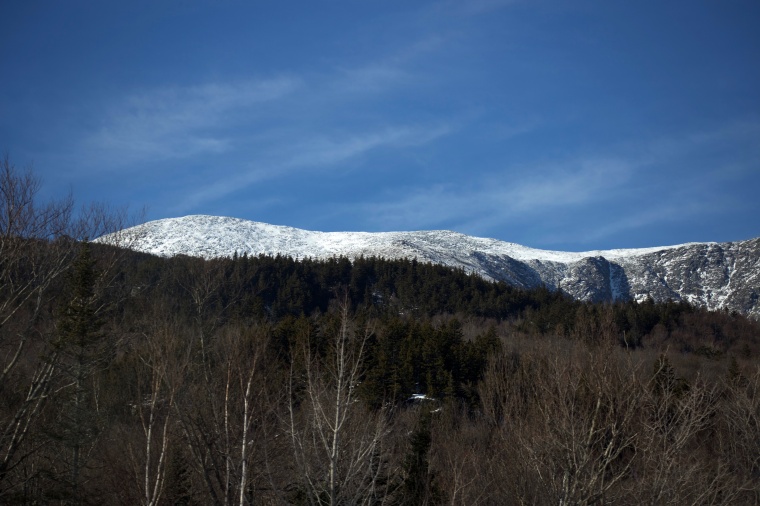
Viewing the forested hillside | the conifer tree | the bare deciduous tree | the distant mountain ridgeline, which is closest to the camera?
the bare deciduous tree

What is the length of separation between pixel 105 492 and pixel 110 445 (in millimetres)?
8960

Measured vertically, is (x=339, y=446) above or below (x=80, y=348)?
below

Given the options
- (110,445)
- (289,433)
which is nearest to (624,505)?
(289,433)

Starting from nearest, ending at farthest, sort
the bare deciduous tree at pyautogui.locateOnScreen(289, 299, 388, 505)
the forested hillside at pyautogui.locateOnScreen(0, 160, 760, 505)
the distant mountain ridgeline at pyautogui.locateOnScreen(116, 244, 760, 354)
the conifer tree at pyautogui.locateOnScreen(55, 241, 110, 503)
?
the bare deciduous tree at pyautogui.locateOnScreen(289, 299, 388, 505) → the forested hillside at pyautogui.locateOnScreen(0, 160, 760, 505) → the conifer tree at pyautogui.locateOnScreen(55, 241, 110, 503) → the distant mountain ridgeline at pyautogui.locateOnScreen(116, 244, 760, 354)

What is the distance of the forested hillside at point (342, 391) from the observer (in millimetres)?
17625

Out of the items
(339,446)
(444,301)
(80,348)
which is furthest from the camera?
(444,301)

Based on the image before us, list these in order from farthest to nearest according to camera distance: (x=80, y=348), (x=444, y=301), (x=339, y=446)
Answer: (x=444, y=301) → (x=80, y=348) → (x=339, y=446)

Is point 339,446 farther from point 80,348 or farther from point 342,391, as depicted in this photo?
point 80,348

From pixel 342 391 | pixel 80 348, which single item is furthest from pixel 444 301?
pixel 342 391

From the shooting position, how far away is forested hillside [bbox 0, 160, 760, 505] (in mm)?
17625

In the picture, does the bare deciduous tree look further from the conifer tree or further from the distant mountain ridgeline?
the distant mountain ridgeline

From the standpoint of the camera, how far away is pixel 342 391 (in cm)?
1512

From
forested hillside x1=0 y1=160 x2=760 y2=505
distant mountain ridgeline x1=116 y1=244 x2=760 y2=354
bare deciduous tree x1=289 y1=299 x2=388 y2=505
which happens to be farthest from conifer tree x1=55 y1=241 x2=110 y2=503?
distant mountain ridgeline x1=116 y1=244 x2=760 y2=354

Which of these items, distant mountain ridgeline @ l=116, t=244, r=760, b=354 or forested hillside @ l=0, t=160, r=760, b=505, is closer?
forested hillside @ l=0, t=160, r=760, b=505
